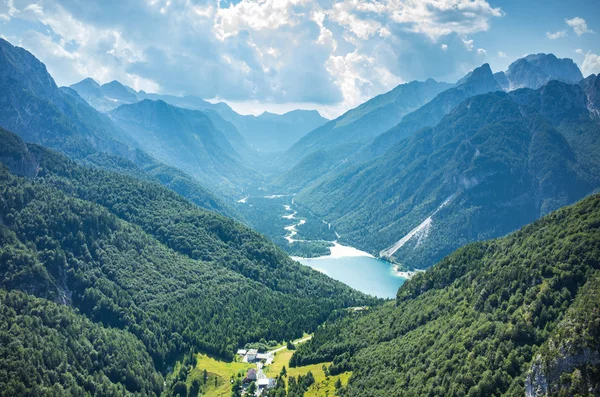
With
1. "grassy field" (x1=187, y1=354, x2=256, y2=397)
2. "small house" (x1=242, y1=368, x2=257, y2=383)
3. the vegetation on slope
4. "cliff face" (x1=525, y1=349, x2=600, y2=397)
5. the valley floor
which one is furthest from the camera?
"grassy field" (x1=187, y1=354, x2=256, y2=397)

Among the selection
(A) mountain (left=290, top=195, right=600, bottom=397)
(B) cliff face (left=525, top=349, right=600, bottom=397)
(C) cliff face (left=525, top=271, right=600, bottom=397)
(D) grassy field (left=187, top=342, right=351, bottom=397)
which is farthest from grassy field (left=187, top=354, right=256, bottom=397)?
(C) cliff face (left=525, top=271, right=600, bottom=397)

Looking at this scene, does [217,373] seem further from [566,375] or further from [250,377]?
[566,375]

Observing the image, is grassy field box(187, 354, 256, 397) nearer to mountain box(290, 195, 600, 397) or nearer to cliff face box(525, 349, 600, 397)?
mountain box(290, 195, 600, 397)

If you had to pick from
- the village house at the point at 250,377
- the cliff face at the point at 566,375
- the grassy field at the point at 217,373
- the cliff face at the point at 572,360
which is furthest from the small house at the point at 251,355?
the cliff face at the point at 566,375

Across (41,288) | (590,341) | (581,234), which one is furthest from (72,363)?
(581,234)

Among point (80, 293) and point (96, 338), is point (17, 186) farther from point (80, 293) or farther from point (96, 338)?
point (96, 338)

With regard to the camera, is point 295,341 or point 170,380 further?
point 295,341
